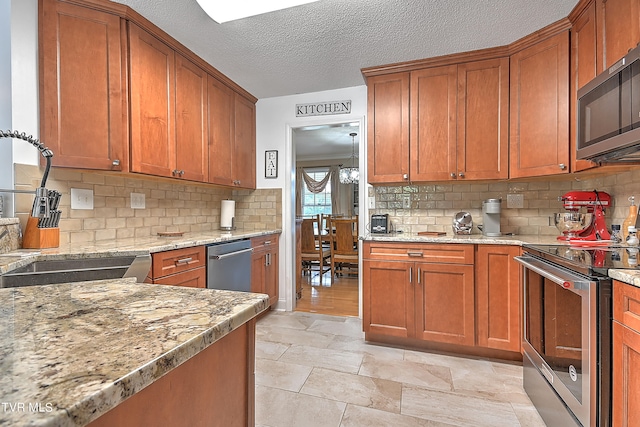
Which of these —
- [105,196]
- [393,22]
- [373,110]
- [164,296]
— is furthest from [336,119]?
[164,296]

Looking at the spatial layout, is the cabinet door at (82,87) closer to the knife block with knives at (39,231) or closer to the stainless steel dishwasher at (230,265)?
the knife block with knives at (39,231)

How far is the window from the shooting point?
7555mm

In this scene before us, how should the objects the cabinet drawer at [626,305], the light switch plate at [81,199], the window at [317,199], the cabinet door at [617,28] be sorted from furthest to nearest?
1. the window at [317,199]
2. the light switch plate at [81,199]
3. the cabinet door at [617,28]
4. the cabinet drawer at [626,305]

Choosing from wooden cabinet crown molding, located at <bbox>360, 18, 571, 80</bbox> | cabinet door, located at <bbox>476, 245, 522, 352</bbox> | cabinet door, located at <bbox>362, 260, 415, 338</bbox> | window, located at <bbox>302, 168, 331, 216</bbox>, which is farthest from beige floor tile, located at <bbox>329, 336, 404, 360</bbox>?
window, located at <bbox>302, 168, 331, 216</bbox>

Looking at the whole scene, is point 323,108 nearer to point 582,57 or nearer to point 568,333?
point 582,57

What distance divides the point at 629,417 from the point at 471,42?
7.77 feet

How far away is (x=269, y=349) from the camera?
2.42 m

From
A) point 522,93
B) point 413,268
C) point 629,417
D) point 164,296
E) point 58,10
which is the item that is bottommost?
point 629,417

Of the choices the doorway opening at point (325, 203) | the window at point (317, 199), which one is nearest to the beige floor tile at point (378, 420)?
the doorway opening at point (325, 203)

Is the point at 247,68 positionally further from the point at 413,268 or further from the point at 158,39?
the point at 413,268

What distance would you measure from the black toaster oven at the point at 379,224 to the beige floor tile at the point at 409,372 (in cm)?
110

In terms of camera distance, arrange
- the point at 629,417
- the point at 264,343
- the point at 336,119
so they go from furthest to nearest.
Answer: the point at 336,119 < the point at 264,343 < the point at 629,417

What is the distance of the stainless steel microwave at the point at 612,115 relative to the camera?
1.32 m

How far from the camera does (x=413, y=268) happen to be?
7.91 ft
